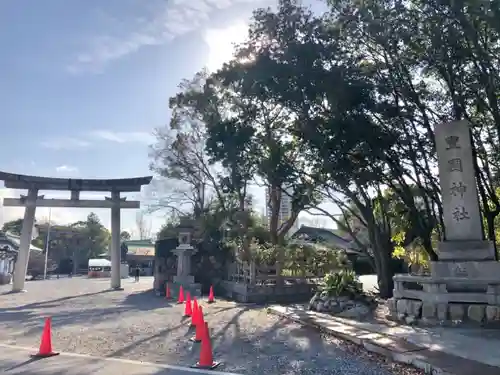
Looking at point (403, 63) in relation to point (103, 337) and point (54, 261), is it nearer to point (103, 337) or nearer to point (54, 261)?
point (103, 337)

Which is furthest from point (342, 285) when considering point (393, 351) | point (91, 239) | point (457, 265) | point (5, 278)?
point (91, 239)

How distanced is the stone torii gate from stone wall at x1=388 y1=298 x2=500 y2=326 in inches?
734

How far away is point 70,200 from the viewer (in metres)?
25.7

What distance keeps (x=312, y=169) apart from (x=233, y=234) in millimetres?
7614

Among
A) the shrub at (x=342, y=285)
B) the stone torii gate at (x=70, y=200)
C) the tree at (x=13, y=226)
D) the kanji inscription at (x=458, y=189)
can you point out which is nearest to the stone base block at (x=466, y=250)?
the kanji inscription at (x=458, y=189)

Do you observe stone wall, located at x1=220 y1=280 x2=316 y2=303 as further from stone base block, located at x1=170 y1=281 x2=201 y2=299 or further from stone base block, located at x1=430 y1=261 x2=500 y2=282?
stone base block, located at x1=430 y1=261 x2=500 y2=282

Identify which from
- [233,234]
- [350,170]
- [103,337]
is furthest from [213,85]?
[103,337]

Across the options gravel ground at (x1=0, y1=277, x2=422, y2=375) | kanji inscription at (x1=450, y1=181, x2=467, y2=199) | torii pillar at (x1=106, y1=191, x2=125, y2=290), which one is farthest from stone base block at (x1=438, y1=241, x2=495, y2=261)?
torii pillar at (x1=106, y1=191, x2=125, y2=290)

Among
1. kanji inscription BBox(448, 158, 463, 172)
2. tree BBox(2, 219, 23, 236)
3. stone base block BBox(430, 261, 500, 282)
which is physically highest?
tree BBox(2, 219, 23, 236)

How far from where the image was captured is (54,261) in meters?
55.4

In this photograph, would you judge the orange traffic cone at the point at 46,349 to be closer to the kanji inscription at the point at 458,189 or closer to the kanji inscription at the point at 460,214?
the kanji inscription at the point at 460,214

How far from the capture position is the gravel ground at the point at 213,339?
22.6ft

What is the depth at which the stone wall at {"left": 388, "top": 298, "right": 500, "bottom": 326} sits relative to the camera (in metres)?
9.61

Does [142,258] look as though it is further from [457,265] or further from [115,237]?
[457,265]
